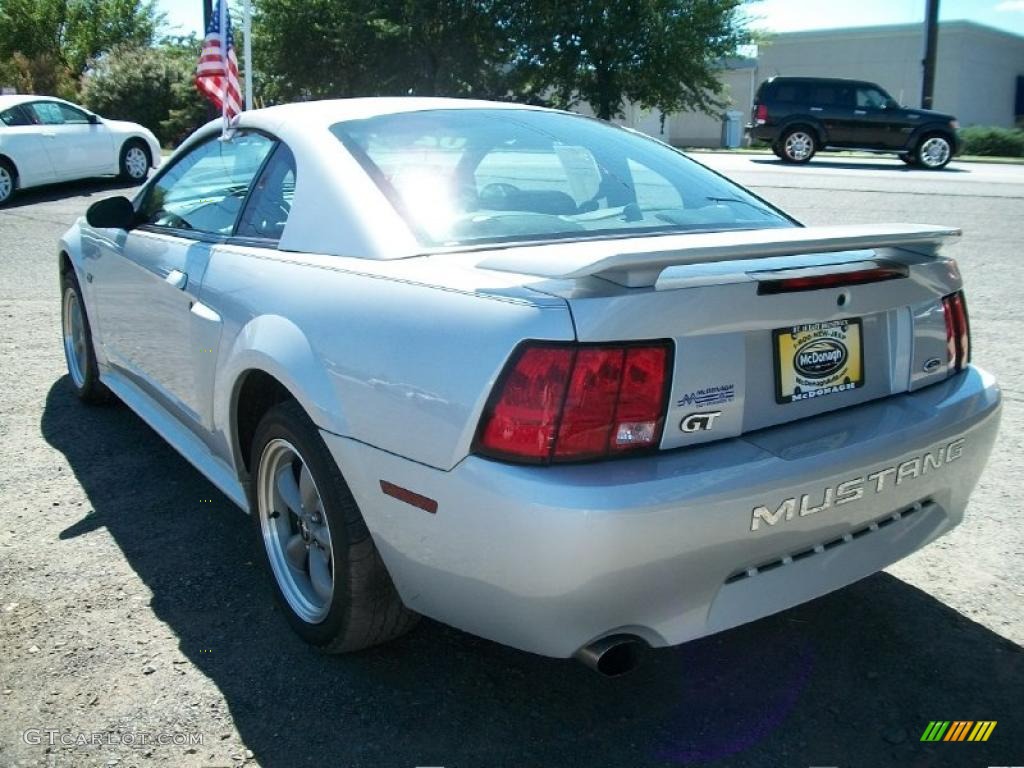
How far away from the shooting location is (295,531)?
9.93 ft

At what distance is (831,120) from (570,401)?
22108mm

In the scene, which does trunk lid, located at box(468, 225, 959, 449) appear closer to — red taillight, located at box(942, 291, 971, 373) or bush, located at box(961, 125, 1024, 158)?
red taillight, located at box(942, 291, 971, 373)

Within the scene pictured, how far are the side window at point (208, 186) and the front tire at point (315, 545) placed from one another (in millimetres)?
917

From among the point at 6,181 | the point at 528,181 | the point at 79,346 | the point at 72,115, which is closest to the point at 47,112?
the point at 72,115

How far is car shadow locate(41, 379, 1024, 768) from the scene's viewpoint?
2396 millimetres

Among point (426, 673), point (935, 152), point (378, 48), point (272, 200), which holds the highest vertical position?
point (378, 48)

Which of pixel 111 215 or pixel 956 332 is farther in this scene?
pixel 111 215

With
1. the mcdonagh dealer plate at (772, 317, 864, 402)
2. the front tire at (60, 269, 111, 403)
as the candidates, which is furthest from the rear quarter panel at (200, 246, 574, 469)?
the front tire at (60, 269, 111, 403)

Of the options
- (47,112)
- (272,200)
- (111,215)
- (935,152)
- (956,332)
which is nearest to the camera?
(956,332)

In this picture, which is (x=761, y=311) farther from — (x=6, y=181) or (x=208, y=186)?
(x=6, y=181)

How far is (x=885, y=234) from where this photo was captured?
2420 mm

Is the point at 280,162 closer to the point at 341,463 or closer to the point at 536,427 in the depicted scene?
the point at 341,463

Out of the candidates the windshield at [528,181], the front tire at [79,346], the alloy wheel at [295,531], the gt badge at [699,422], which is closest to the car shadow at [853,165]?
the front tire at [79,346]

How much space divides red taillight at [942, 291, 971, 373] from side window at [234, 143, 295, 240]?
198 centimetres
